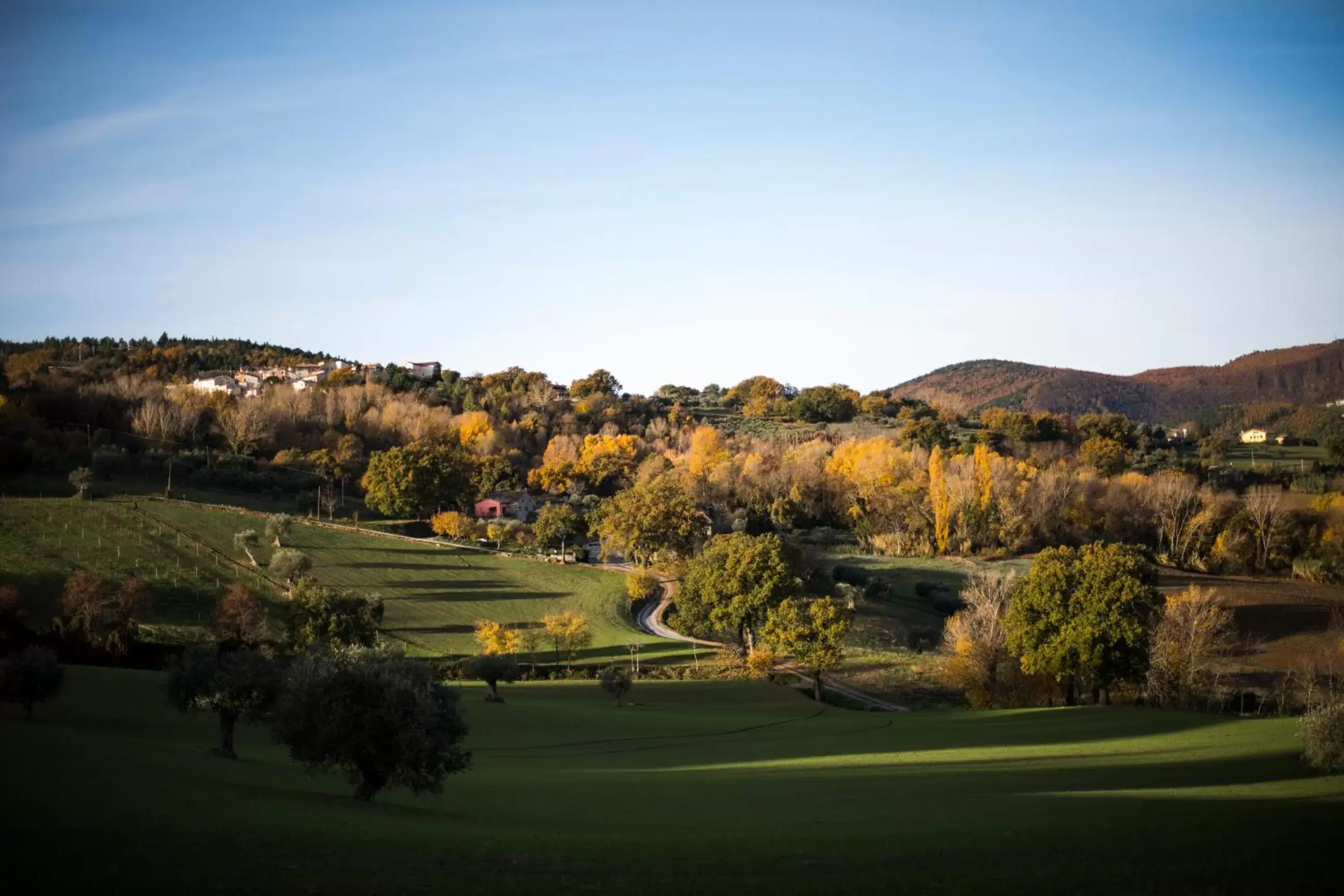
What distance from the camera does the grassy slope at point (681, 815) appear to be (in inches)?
608

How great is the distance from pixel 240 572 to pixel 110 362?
130011 millimetres

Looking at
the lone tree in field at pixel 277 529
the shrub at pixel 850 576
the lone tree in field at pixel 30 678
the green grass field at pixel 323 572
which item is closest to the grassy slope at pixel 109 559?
the green grass field at pixel 323 572

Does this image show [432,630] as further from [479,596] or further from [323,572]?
[323,572]

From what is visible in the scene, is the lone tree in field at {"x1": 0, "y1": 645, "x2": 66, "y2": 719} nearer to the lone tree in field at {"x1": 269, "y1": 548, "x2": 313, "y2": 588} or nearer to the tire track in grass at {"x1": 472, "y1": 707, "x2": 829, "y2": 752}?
the tire track in grass at {"x1": 472, "y1": 707, "x2": 829, "y2": 752}

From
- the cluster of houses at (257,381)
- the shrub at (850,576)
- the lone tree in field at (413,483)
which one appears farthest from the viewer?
the cluster of houses at (257,381)

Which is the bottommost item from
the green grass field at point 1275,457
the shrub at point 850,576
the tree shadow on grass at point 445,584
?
the shrub at point 850,576

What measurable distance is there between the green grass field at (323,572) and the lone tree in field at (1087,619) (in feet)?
75.3

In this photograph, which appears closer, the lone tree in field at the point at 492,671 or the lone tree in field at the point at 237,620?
the lone tree in field at the point at 492,671

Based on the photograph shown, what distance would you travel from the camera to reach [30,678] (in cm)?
3016

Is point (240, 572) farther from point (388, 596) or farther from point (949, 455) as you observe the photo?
point (949, 455)

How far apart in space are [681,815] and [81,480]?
76321 millimetres

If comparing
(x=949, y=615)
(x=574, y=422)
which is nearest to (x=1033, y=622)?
(x=949, y=615)

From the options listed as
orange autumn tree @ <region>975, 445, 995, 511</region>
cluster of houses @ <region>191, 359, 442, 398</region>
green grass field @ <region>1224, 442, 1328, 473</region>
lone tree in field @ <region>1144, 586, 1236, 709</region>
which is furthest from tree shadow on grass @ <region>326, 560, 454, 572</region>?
green grass field @ <region>1224, 442, 1328, 473</region>

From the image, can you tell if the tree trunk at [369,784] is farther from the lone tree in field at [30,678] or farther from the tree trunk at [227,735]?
the lone tree in field at [30,678]
